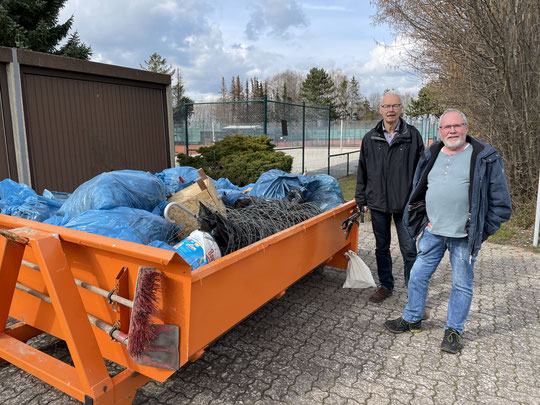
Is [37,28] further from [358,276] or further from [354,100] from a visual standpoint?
[354,100]

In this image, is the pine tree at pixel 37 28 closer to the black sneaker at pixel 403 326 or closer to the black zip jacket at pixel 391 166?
the black zip jacket at pixel 391 166

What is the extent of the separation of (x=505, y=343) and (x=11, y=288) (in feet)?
11.9

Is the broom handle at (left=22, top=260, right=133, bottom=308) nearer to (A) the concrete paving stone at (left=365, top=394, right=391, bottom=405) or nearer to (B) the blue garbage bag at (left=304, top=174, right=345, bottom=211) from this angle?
(A) the concrete paving stone at (left=365, top=394, right=391, bottom=405)

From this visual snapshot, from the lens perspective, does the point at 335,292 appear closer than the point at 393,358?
No

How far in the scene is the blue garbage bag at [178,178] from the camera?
4004 millimetres

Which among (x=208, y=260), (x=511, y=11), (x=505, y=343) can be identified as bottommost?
(x=505, y=343)

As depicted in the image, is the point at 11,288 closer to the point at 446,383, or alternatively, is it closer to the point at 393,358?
the point at 393,358

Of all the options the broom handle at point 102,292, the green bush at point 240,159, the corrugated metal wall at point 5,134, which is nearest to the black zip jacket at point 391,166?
the broom handle at point 102,292

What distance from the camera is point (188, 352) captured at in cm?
192

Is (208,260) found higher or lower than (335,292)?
higher

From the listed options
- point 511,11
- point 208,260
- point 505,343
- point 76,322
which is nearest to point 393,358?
point 505,343

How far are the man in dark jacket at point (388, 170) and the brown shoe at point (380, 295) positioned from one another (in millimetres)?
14

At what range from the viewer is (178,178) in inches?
163

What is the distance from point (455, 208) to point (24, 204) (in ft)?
10.7
